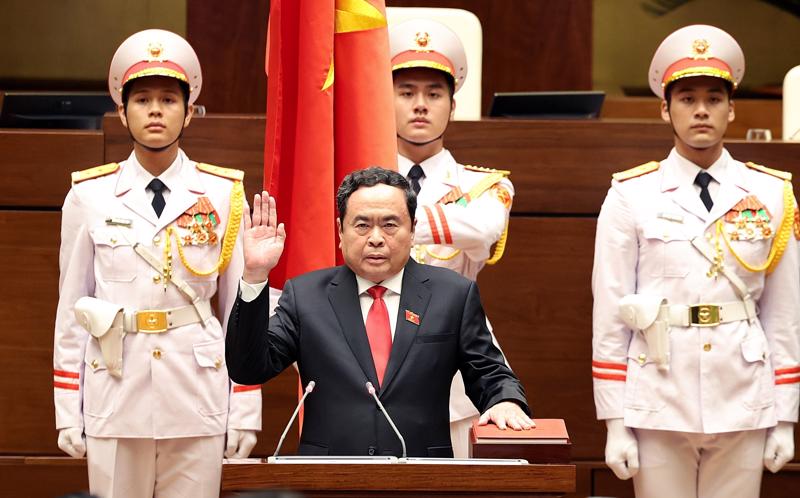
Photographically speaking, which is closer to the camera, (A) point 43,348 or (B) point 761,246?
(B) point 761,246

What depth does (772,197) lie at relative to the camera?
12.2 ft

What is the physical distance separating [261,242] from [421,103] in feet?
3.84

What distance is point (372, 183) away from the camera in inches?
114

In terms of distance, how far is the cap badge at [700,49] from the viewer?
3.70 meters

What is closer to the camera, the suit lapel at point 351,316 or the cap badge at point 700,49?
the suit lapel at point 351,316

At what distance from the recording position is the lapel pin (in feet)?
9.32

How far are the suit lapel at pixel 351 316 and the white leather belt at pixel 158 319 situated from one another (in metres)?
0.74

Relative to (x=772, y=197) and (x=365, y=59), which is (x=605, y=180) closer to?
(x=772, y=197)

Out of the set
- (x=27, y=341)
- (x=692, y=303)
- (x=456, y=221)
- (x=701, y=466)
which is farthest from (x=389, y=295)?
(x=27, y=341)

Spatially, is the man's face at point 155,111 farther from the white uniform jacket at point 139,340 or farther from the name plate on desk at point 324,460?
the name plate on desk at point 324,460

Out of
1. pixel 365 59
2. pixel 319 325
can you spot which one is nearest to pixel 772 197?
pixel 365 59

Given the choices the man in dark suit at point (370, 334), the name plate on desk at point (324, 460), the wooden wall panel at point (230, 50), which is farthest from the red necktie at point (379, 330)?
the wooden wall panel at point (230, 50)

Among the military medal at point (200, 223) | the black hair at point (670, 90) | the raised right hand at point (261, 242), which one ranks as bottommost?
the raised right hand at point (261, 242)

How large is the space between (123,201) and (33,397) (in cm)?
100
